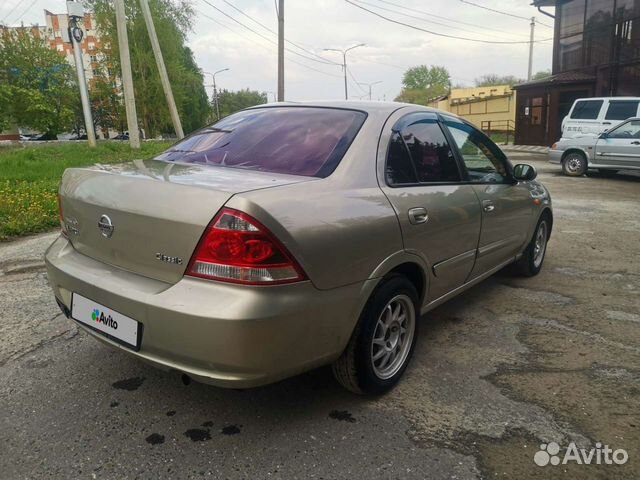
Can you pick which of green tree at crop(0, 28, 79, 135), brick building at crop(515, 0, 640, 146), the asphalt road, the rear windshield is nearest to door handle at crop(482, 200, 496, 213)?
the asphalt road

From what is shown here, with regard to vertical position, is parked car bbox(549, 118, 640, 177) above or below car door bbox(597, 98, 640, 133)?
below

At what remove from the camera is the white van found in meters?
13.6

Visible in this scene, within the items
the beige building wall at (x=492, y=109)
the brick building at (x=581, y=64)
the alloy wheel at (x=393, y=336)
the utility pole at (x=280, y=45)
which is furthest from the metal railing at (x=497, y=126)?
the alloy wheel at (x=393, y=336)

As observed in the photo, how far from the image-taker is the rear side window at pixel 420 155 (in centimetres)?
263

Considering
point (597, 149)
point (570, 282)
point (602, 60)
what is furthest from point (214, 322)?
point (602, 60)

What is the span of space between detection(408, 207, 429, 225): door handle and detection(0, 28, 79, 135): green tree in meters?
33.5

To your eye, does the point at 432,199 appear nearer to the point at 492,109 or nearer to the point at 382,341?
the point at 382,341

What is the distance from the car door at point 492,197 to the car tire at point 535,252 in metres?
0.35

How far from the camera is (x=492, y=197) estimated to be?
3426mm

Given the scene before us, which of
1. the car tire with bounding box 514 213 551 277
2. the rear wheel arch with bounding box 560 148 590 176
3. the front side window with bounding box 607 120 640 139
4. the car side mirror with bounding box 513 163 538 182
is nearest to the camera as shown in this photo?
the car side mirror with bounding box 513 163 538 182

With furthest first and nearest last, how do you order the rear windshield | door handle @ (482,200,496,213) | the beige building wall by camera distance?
the beige building wall, door handle @ (482,200,496,213), the rear windshield

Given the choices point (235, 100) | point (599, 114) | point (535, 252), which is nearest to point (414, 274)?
point (535, 252)

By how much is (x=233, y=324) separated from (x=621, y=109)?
49.6 feet

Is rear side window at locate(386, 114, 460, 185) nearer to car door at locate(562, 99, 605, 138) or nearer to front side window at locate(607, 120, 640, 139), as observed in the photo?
front side window at locate(607, 120, 640, 139)
